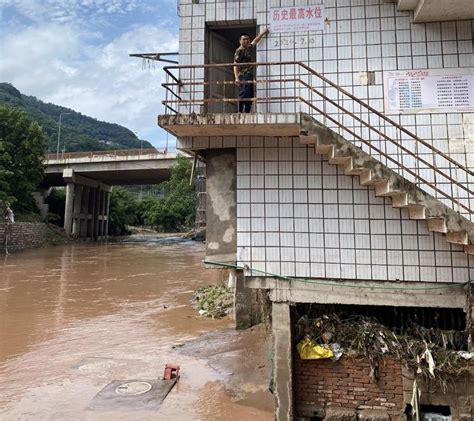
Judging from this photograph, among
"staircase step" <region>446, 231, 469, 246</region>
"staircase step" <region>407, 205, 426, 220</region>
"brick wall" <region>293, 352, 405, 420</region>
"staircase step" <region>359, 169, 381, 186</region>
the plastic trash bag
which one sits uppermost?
"staircase step" <region>359, 169, 381, 186</region>

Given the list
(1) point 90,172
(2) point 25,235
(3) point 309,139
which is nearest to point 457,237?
(3) point 309,139

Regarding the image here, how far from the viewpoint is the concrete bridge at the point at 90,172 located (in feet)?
138

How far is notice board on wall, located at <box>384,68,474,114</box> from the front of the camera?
6.05 m

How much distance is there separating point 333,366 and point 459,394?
1.65m

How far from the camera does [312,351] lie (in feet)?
18.8

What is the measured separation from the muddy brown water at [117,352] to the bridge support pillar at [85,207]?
25.7 m

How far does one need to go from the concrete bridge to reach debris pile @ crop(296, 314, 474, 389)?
36354 mm

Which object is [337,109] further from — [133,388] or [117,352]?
[117,352]

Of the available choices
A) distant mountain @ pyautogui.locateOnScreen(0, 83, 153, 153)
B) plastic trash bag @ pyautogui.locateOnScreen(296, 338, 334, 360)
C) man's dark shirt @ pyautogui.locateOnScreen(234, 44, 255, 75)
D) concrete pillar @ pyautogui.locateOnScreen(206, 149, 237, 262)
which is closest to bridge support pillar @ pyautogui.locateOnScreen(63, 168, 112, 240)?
distant mountain @ pyautogui.locateOnScreen(0, 83, 153, 153)

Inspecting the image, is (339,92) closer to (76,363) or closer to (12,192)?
(76,363)

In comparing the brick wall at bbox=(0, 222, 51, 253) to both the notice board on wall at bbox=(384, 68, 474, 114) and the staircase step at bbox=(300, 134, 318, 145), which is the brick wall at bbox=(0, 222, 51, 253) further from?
the notice board on wall at bbox=(384, 68, 474, 114)

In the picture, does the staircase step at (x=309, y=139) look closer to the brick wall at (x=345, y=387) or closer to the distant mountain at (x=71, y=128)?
the brick wall at (x=345, y=387)

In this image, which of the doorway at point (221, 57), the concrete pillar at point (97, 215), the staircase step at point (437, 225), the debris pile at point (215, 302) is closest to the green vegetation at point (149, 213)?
the concrete pillar at point (97, 215)

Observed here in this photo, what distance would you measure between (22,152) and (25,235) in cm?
878
